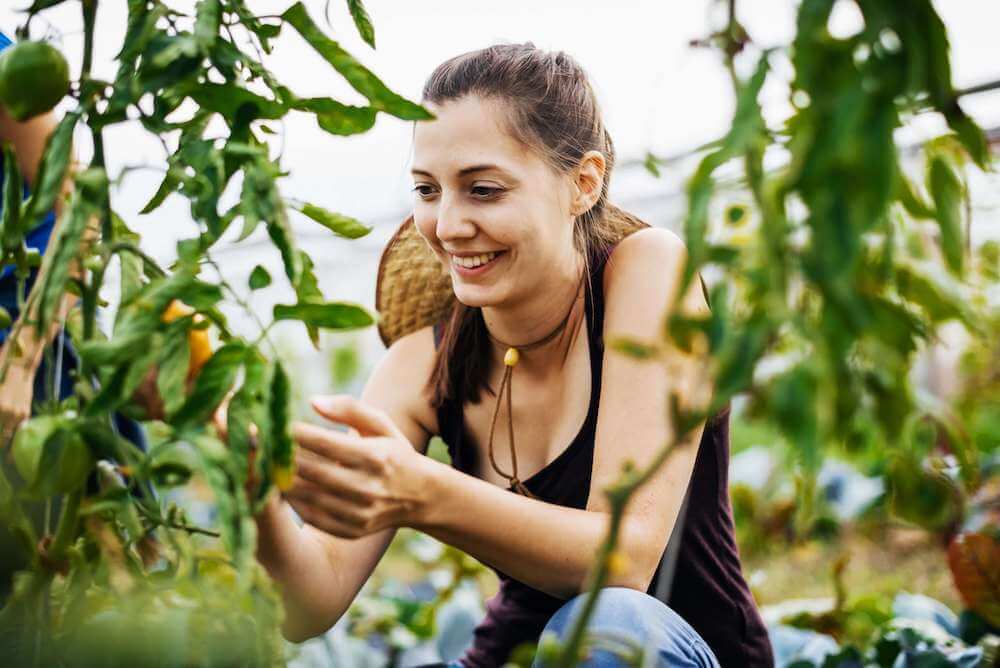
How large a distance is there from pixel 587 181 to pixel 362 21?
0.61 meters

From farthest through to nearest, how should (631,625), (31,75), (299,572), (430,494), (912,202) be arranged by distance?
(299,572), (631,625), (430,494), (31,75), (912,202)

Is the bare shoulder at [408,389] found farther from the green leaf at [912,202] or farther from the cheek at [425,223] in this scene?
the green leaf at [912,202]

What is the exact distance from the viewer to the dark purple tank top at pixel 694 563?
1.30 metres

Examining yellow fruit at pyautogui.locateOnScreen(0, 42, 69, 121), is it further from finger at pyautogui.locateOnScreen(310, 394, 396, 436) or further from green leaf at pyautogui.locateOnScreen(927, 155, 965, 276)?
green leaf at pyautogui.locateOnScreen(927, 155, 965, 276)

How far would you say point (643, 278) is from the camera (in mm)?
1262

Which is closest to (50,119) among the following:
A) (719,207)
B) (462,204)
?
(462,204)

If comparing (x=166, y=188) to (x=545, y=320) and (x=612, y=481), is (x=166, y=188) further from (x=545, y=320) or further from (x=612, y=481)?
(x=545, y=320)

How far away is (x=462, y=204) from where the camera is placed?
4.02ft

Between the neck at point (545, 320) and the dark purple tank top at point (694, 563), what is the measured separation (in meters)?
0.03

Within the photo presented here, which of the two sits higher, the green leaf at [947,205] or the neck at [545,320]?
the green leaf at [947,205]

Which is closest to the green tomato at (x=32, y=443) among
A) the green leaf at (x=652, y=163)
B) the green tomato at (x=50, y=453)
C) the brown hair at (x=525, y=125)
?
the green tomato at (x=50, y=453)

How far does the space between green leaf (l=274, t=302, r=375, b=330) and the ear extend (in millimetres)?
705

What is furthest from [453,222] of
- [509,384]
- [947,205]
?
[947,205]

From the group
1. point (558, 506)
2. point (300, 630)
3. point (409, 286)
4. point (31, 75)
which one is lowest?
point (300, 630)
